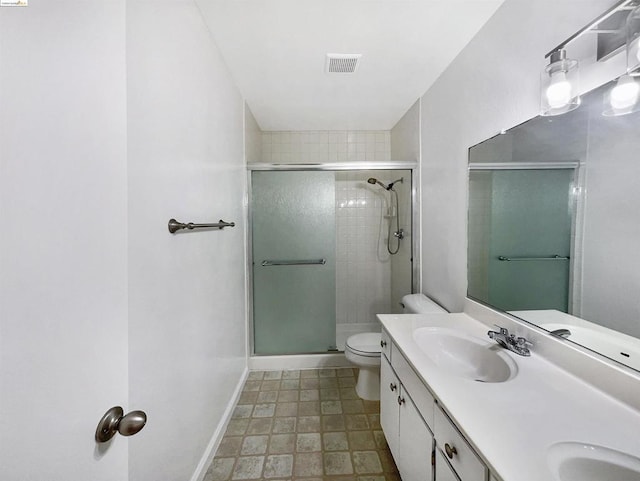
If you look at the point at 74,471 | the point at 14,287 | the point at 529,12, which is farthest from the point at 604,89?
the point at 74,471

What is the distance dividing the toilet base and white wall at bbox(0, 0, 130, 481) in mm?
1717

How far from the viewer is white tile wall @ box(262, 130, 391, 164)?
3.00 metres

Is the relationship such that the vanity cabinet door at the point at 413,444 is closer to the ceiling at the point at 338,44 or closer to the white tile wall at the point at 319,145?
the ceiling at the point at 338,44

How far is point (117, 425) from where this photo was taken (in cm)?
52

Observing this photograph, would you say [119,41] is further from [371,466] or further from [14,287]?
[371,466]

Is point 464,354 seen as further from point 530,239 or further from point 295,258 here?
point 295,258

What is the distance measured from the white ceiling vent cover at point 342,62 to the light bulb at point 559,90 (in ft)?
3.52

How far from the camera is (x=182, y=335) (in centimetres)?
118

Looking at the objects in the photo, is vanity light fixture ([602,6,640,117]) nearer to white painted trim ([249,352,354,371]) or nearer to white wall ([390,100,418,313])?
white wall ([390,100,418,313])

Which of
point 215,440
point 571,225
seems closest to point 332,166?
point 571,225

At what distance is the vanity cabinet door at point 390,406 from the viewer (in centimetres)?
128

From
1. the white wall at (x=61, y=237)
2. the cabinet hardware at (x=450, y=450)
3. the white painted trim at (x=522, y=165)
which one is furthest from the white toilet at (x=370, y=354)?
the white wall at (x=61, y=237)

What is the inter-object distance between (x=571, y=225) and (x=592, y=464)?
731mm

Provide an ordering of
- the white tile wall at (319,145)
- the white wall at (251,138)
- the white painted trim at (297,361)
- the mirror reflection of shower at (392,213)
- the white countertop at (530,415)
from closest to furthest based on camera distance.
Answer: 1. the white countertop at (530,415)
2. the white wall at (251,138)
3. the white painted trim at (297,361)
4. the mirror reflection of shower at (392,213)
5. the white tile wall at (319,145)
